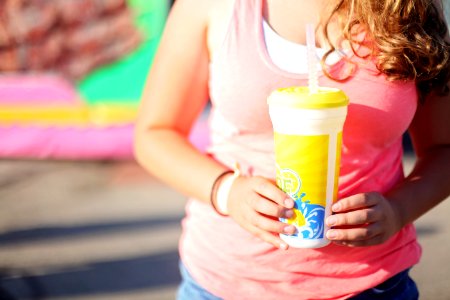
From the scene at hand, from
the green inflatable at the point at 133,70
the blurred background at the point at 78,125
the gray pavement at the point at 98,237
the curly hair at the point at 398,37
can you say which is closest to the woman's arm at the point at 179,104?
the curly hair at the point at 398,37

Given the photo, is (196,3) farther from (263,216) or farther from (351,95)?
(263,216)

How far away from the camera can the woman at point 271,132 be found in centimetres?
124

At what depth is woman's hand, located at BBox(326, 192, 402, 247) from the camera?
1124 millimetres

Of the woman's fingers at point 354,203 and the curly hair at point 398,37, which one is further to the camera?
the curly hair at point 398,37

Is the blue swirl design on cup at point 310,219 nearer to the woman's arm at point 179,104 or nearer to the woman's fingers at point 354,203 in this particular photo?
A: the woman's fingers at point 354,203

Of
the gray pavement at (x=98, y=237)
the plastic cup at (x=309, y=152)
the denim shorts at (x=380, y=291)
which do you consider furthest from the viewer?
the gray pavement at (x=98, y=237)

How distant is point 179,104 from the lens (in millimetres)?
1372

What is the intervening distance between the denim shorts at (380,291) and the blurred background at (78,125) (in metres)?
2.66

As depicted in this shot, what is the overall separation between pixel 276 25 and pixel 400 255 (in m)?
0.57

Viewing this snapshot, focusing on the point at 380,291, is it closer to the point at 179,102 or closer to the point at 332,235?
the point at 332,235

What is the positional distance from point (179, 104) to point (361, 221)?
477 mm

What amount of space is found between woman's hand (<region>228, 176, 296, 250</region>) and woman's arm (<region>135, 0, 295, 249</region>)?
3cm

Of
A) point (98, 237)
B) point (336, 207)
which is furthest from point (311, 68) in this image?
point (98, 237)

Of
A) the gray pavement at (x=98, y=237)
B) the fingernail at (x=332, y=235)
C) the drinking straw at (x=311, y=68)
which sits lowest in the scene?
the gray pavement at (x=98, y=237)
